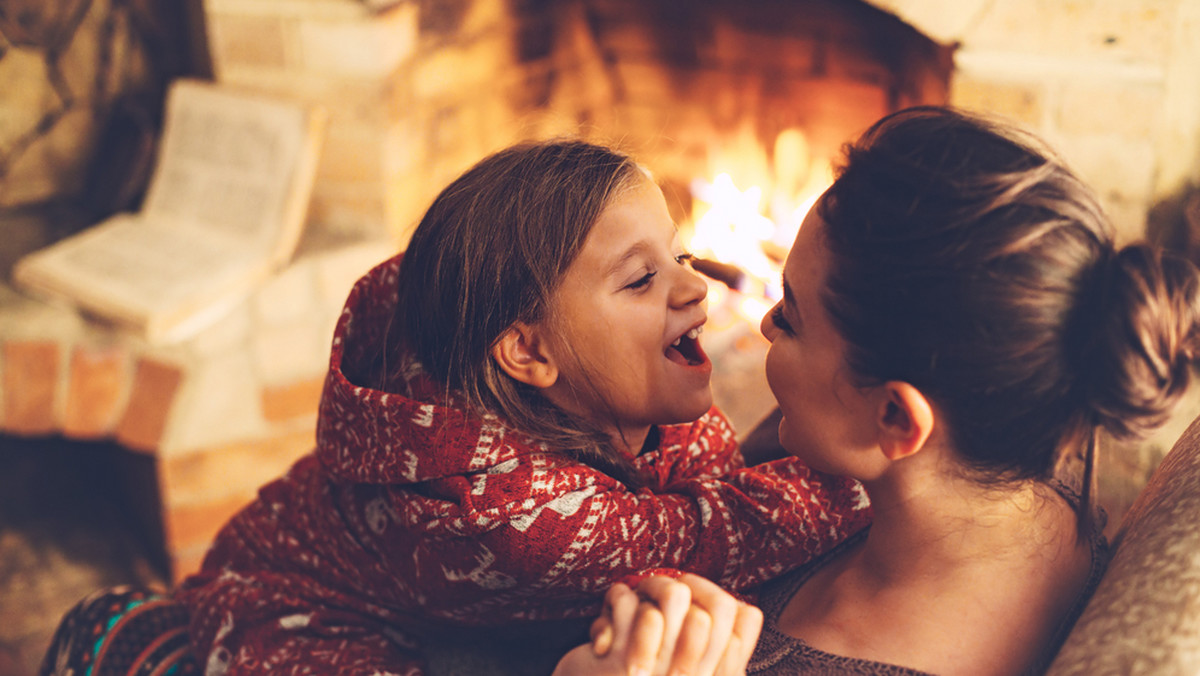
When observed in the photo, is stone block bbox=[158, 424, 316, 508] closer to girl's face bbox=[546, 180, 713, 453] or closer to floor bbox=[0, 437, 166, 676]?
floor bbox=[0, 437, 166, 676]

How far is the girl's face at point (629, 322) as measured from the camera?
92cm

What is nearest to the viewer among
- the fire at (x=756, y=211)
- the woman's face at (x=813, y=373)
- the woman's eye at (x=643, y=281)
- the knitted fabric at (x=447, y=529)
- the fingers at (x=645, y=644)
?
the fingers at (x=645, y=644)

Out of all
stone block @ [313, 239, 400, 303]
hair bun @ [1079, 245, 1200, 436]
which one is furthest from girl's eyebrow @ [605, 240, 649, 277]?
stone block @ [313, 239, 400, 303]

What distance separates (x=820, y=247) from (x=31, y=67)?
1.68 metres

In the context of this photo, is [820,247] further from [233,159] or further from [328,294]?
[233,159]

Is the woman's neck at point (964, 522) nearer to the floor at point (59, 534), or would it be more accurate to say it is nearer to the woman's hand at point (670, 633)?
the woman's hand at point (670, 633)

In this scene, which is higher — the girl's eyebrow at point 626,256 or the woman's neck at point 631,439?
the girl's eyebrow at point 626,256

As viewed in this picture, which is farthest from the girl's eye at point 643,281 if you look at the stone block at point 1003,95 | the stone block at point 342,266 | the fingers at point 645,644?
the stone block at point 342,266

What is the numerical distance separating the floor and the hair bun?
170 centimetres

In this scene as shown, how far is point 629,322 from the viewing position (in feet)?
3.04

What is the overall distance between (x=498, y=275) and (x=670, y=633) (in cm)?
42

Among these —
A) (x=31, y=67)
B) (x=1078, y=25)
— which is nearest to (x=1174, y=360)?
(x=1078, y=25)

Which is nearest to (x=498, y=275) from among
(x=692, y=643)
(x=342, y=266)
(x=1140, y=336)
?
(x=692, y=643)

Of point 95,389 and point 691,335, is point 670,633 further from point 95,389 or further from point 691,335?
point 95,389
